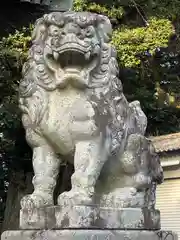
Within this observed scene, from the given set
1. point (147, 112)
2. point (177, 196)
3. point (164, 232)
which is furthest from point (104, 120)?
point (177, 196)

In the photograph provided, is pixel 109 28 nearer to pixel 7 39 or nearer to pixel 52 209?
pixel 52 209

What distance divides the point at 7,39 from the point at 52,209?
399 centimetres

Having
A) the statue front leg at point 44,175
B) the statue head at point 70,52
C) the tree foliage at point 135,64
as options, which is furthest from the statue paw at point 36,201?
the tree foliage at point 135,64

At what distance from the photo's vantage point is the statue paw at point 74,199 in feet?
10.2

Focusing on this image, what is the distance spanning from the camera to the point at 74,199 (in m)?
3.10

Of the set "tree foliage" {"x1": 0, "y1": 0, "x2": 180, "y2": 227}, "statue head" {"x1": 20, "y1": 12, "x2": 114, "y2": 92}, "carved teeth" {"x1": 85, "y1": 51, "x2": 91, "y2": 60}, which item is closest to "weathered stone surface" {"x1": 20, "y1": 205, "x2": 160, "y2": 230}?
"statue head" {"x1": 20, "y1": 12, "x2": 114, "y2": 92}

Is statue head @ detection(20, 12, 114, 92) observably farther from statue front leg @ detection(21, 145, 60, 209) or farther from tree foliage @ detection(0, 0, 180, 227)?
tree foliage @ detection(0, 0, 180, 227)

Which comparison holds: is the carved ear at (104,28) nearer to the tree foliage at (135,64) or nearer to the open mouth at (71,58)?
the open mouth at (71,58)

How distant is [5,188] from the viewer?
7746mm

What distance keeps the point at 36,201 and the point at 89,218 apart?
36cm

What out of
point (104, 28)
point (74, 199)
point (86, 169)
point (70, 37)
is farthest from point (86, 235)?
point (104, 28)

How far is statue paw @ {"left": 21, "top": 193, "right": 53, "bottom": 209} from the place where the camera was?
3.21 meters

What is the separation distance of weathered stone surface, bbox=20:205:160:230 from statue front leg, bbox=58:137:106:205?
0.07m

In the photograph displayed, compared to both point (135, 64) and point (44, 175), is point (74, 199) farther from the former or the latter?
point (135, 64)
